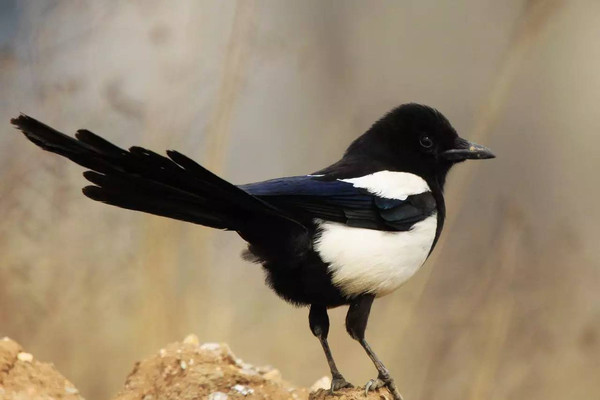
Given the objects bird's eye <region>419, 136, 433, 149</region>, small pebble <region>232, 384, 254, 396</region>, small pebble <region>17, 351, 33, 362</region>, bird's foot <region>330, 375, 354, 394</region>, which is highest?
bird's eye <region>419, 136, 433, 149</region>

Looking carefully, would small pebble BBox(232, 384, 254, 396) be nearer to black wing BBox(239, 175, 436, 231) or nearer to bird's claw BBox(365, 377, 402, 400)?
bird's claw BBox(365, 377, 402, 400)

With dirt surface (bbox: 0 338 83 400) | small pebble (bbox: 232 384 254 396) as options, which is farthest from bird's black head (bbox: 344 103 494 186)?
dirt surface (bbox: 0 338 83 400)

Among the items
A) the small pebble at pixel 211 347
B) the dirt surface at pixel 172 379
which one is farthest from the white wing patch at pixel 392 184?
the small pebble at pixel 211 347

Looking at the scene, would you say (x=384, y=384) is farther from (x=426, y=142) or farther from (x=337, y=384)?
(x=426, y=142)

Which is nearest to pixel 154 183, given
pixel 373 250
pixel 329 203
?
pixel 329 203

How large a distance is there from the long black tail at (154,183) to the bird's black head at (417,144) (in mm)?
368

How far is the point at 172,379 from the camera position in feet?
6.06

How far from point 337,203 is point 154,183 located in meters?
0.39

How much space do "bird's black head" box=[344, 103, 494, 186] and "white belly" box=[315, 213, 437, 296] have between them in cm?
20

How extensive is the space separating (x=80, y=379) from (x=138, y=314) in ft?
0.80

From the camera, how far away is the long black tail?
1.28 metres

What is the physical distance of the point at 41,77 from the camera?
2281mm

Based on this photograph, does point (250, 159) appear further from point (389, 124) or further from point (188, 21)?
point (389, 124)

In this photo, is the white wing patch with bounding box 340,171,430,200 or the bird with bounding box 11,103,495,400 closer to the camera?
the bird with bounding box 11,103,495,400
